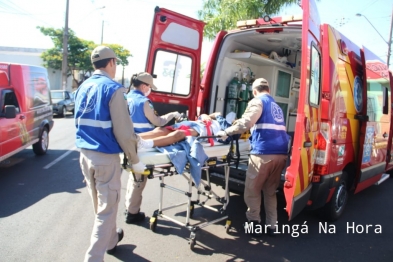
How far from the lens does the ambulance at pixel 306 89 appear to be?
3504 millimetres

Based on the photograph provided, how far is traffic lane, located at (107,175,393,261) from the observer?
355 cm

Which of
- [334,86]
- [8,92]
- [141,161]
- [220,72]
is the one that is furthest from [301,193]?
[8,92]

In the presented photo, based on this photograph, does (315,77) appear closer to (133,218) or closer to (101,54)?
(101,54)

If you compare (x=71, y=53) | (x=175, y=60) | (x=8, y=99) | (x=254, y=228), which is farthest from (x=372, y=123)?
(x=71, y=53)

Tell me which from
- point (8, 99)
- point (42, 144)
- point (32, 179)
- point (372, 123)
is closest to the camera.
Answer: point (372, 123)

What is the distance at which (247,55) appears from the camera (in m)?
5.57

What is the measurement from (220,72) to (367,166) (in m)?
2.70

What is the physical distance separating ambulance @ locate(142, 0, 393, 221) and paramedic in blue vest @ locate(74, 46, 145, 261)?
1.72 meters

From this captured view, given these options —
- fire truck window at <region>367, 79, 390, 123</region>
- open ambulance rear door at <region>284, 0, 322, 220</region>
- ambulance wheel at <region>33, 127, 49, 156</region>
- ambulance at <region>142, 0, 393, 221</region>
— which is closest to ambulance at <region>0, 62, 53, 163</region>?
ambulance wheel at <region>33, 127, 49, 156</region>

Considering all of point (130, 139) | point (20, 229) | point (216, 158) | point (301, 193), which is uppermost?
point (130, 139)

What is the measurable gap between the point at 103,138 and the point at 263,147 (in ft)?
6.23

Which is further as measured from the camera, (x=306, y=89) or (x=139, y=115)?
(x=139, y=115)

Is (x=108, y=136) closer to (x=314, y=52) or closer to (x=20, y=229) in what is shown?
(x=20, y=229)

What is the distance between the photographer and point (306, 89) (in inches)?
131
